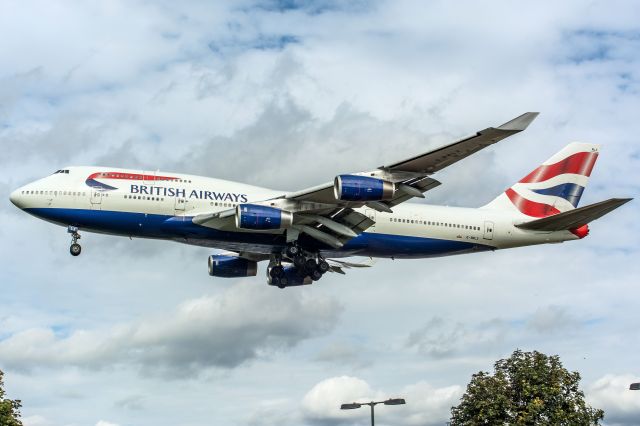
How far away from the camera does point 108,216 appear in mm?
53719

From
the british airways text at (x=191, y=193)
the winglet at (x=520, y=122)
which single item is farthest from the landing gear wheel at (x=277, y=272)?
the winglet at (x=520, y=122)

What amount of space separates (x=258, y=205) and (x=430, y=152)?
34.9 feet

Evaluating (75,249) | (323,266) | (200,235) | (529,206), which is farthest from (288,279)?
(529,206)

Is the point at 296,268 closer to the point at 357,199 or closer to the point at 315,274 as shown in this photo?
the point at 315,274

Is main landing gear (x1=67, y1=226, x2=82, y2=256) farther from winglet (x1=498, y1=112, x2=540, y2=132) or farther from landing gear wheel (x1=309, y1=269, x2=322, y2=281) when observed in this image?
winglet (x1=498, y1=112, x2=540, y2=132)

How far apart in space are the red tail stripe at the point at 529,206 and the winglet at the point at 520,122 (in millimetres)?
18974

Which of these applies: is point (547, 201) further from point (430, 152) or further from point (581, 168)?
point (430, 152)

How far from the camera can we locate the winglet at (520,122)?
44.4 metres

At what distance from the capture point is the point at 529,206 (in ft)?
211

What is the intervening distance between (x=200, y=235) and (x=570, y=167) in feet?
91.0

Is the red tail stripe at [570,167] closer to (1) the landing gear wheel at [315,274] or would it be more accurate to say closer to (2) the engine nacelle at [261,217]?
(1) the landing gear wheel at [315,274]

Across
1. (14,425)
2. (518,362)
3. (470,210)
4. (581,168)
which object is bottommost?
(14,425)

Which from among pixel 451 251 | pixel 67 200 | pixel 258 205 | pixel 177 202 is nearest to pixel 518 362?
pixel 451 251

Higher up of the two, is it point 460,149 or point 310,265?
point 460,149
